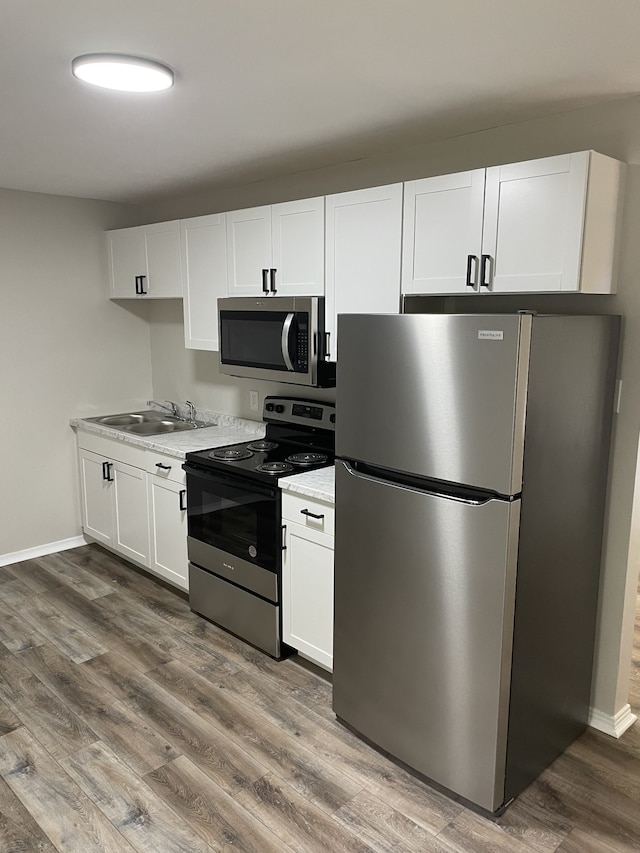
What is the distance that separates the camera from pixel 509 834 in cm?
214

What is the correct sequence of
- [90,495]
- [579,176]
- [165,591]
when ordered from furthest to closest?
[90,495]
[165,591]
[579,176]

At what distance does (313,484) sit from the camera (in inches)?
113

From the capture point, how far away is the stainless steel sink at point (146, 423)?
4.44 meters

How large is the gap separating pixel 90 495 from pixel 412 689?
2912 mm

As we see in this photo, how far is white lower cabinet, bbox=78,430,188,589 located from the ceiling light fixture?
1.98 metres

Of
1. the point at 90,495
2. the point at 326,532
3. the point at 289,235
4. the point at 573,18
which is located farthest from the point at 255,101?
the point at 90,495

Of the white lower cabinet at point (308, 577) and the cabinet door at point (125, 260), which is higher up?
the cabinet door at point (125, 260)

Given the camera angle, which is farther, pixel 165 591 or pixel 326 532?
pixel 165 591

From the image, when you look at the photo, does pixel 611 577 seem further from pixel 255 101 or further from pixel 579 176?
pixel 255 101

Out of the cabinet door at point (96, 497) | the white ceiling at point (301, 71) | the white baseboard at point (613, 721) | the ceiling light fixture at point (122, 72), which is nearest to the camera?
the white ceiling at point (301, 71)

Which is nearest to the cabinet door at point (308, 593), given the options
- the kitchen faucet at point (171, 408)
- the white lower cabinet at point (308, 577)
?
the white lower cabinet at point (308, 577)

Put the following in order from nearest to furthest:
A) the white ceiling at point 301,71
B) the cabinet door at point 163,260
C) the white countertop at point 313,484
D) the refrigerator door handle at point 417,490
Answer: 1. the white ceiling at point 301,71
2. the refrigerator door handle at point 417,490
3. the white countertop at point 313,484
4. the cabinet door at point 163,260

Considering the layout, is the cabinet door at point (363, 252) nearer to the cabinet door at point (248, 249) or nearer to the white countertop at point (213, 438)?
the cabinet door at point (248, 249)

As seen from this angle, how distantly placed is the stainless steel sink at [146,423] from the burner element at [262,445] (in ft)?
2.69
